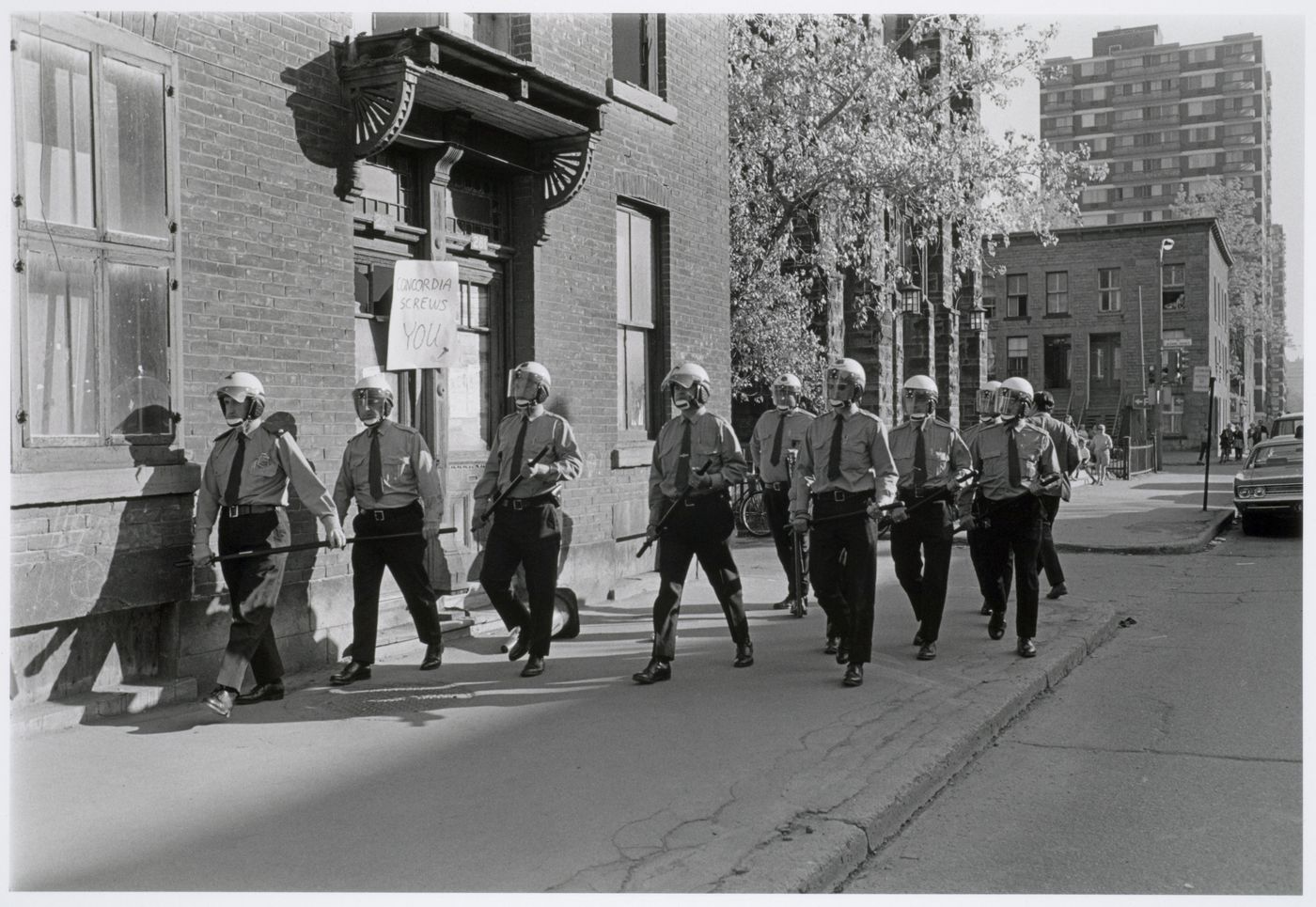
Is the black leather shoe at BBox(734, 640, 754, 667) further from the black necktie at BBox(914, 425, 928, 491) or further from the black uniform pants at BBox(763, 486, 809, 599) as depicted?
the black uniform pants at BBox(763, 486, 809, 599)

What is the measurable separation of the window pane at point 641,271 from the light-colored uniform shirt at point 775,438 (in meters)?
1.86

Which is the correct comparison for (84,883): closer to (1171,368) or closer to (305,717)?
(305,717)

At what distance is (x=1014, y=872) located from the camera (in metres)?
4.52

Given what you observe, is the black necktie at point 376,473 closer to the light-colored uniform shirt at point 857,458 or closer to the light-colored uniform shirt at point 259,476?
the light-colored uniform shirt at point 259,476

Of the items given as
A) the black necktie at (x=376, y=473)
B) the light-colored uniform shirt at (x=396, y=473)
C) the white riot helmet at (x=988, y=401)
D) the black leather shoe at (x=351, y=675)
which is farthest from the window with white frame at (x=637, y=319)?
the black leather shoe at (x=351, y=675)

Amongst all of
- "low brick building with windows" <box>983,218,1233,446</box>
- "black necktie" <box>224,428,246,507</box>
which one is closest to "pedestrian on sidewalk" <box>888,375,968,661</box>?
"black necktie" <box>224,428,246,507</box>

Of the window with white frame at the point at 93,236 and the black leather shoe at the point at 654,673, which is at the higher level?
the window with white frame at the point at 93,236

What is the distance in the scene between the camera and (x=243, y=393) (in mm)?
6543

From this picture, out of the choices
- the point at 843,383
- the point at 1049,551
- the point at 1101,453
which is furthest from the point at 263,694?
the point at 1101,453

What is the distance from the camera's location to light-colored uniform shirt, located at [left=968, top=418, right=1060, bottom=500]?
8.52 m

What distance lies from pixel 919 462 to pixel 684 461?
6.85 ft

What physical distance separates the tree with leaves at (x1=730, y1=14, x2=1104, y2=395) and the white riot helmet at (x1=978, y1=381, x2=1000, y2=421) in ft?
28.8

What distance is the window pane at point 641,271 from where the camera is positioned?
11.6 meters

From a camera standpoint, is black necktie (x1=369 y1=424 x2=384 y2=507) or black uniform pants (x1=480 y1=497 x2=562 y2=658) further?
black uniform pants (x1=480 y1=497 x2=562 y2=658)
